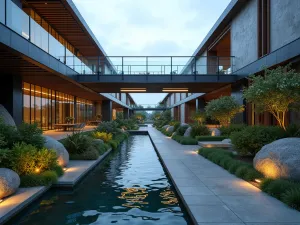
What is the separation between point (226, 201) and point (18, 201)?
4150 mm

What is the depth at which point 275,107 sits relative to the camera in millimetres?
10703

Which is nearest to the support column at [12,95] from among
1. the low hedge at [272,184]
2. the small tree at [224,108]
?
the low hedge at [272,184]

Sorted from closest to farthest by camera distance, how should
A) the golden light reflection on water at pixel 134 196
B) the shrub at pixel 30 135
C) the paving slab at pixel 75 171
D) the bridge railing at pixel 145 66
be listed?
the golden light reflection on water at pixel 134 196, the paving slab at pixel 75 171, the shrub at pixel 30 135, the bridge railing at pixel 145 66

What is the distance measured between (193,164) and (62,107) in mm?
22461

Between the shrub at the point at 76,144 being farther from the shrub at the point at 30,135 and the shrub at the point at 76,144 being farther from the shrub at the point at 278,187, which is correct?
the shrub at the point at 278,187

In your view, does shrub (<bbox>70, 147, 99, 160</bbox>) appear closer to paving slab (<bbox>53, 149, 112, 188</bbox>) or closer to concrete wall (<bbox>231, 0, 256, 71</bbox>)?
paving slab (<bbox>53, 149, 112, 188</bbox>)

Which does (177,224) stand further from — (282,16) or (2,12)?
(282,16)

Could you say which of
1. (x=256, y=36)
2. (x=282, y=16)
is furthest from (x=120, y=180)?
(x=256, y=36)

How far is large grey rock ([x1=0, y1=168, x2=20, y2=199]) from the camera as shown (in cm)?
603

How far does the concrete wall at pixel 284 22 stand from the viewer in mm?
12884

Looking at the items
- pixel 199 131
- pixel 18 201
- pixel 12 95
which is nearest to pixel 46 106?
pixel 12 95

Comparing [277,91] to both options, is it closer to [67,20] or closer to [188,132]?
[188,132]

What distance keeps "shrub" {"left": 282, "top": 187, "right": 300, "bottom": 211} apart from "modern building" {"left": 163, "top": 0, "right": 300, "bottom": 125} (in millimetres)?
7717

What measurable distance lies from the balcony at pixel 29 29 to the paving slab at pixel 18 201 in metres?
5.71
